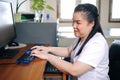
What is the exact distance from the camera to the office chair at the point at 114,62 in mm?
1340

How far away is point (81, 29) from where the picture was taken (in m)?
1.36

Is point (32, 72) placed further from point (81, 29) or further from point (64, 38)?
point (64, 38)

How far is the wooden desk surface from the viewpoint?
1.00m

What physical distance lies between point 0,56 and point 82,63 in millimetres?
641

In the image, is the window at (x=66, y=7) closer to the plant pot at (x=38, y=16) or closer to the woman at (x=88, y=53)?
the plant pot at (x=38, y=16)

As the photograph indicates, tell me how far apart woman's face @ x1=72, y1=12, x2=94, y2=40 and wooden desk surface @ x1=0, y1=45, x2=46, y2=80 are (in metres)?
0.34

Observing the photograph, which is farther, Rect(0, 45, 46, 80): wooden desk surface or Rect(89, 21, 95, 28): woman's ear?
Rect(89, 21, 95, 28): woman's ear

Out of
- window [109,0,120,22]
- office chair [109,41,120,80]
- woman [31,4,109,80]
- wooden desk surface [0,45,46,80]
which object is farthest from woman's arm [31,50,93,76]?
window [109,0,120,22]

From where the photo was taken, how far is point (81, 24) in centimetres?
134

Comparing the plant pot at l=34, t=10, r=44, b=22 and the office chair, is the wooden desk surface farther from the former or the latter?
the plant pot at l=34, t=10, r=44, b=22

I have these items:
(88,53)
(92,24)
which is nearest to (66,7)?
(92,24)

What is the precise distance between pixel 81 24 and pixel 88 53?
0.73 ft

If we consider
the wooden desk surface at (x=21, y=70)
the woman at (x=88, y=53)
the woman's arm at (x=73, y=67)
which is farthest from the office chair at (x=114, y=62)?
the wooden desk surface at (x=21, y=70)

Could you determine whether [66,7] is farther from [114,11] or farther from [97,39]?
[97,39]
